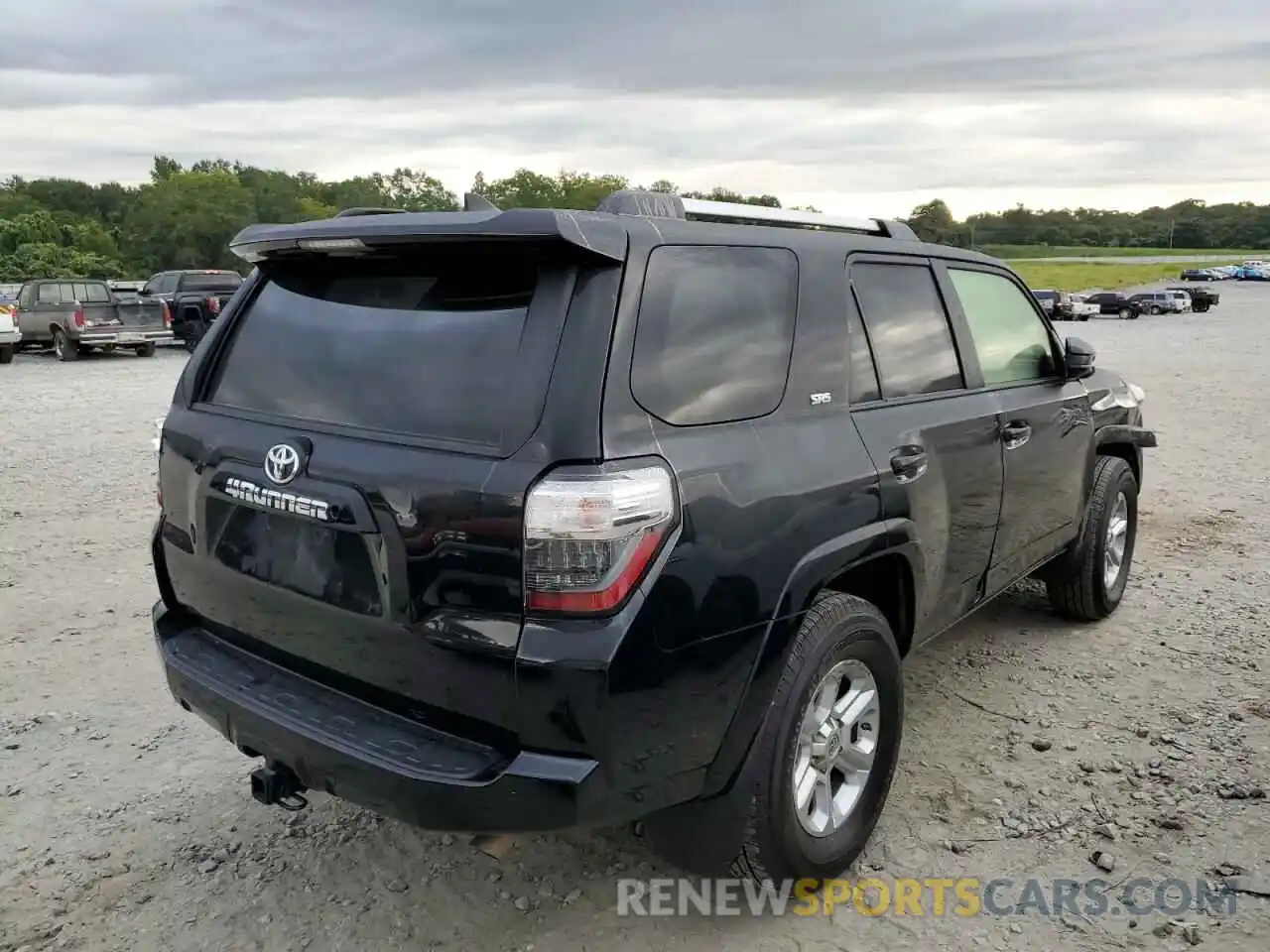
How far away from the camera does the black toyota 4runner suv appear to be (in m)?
2.20

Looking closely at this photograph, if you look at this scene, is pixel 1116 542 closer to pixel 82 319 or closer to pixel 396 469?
pixel 396 469

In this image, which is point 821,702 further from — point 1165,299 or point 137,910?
point 1165,299

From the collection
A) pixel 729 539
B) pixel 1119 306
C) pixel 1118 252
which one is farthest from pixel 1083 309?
pixel 1118 252

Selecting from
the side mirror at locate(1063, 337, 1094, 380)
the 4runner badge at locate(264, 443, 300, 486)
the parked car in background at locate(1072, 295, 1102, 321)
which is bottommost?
the parked car in background at locate(1072, 295, 1102, 321)

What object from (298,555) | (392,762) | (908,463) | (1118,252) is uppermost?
(1118,252)

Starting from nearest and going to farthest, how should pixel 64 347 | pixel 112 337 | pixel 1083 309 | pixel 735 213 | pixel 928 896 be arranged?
pixel 928 896, pixel 735 213, pixel 112 337, pixel 64 347, pixel 1083 309

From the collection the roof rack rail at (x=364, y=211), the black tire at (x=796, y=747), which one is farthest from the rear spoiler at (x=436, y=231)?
the black tire at (x=796, y=747)

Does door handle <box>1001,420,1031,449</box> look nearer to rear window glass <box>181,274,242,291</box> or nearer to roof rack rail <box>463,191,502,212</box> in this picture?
roof rack rail <box>463,191,502,212</box>

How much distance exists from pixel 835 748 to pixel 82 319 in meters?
20.5

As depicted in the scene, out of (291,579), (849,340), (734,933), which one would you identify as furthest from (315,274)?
(734,933)

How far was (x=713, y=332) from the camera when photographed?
2.61 metres

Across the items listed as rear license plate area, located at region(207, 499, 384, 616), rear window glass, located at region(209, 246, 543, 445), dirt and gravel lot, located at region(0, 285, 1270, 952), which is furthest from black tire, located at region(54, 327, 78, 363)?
rear license plate area, located at region(207, 499, 384, 616)

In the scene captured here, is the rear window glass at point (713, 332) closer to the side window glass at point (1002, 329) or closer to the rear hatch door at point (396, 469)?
the rear hatch door at point (396, 469)

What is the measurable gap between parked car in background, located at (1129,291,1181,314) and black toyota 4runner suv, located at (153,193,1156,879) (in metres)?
48.0
